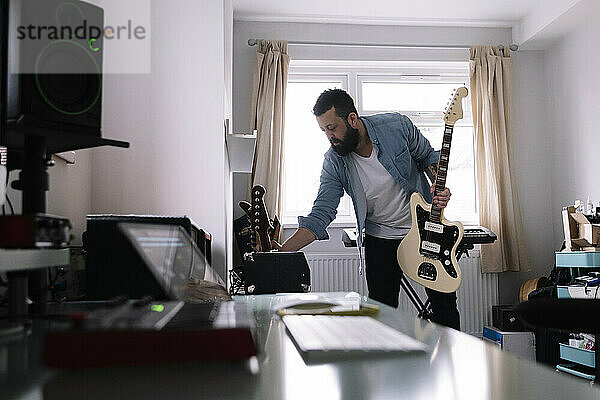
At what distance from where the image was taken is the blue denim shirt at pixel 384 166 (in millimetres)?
3371

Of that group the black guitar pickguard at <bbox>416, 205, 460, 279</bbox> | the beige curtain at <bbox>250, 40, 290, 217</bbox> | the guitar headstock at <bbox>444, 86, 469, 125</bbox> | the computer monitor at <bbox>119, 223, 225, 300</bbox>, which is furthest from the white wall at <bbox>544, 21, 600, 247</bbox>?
the computer monitor at <bbox>119, 223, 225, 300</bbox>

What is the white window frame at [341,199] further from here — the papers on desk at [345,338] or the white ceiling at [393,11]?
the papers on desk at [345,338]

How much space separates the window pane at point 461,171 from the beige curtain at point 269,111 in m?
1.22

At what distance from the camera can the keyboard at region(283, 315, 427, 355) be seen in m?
0.61

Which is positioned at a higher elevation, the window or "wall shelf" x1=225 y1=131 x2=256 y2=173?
the window

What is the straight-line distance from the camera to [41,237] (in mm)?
622

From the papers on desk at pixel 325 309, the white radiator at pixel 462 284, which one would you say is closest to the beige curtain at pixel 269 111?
the white radiator at pixel 462 284

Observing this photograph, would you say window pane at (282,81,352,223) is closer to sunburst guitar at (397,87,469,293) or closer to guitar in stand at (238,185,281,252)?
sunburst guitar at (397,87,469,293)

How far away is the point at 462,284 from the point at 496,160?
972 mm

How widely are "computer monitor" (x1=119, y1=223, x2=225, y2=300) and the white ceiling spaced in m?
3.97

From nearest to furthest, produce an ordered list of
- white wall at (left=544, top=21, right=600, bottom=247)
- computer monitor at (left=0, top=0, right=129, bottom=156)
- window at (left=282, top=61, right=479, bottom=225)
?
computer monitor at (left=0, top=0, right=129, bottom=156), white wall at (left=544, top=21, right=600, bottom=247), window at (left=282, top=61, right=479, bottom=225)

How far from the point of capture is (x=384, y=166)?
339cm

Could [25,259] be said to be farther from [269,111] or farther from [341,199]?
[341,199]

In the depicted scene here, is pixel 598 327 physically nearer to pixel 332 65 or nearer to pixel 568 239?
pixel 568 239
